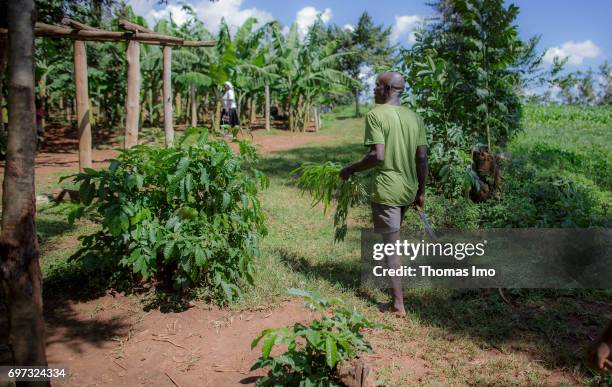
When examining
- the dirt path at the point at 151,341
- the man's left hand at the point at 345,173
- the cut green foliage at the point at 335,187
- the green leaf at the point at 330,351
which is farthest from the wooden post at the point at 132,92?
the green leaf at the point at 330,351

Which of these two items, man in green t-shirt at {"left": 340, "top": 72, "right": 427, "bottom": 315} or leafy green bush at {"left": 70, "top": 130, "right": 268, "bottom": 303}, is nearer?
man in green t-shirt at {"left": 340, "top": 72, "right": 427, "bottom": 315}

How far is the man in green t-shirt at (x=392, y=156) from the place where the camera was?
3.77 m

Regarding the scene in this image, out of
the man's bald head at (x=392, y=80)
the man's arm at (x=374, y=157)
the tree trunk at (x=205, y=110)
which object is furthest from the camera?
the tree trunk at (x=205, y=110)

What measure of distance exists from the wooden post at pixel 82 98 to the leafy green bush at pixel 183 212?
3718mm

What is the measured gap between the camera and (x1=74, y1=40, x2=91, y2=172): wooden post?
7270 mm

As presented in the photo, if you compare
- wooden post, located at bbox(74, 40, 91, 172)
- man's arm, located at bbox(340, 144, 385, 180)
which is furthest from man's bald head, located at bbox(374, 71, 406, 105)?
wooden post, located at bbox(74, 40, 91, 172)

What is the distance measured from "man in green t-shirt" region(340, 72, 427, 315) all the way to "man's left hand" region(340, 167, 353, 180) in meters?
0.05

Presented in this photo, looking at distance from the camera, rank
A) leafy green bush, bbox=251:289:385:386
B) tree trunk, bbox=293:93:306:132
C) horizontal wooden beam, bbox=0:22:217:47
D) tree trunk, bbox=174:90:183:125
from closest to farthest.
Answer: leafy green bush, bbox=251:289:385:386
horizontal wooden beam, bbox=0:22:217:47
tree trunk, bbox=293:93:306:132
tree trunk, bbox=174:90:183:125

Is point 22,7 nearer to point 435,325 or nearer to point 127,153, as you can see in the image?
point 127,153

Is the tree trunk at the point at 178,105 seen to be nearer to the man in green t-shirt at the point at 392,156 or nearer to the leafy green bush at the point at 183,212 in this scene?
the leafy green bush at the point at 183,212

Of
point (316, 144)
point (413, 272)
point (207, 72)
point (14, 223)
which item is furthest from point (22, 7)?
point (207, 72)

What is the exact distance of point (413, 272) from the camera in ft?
17.1

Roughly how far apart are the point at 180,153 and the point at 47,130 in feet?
59.3

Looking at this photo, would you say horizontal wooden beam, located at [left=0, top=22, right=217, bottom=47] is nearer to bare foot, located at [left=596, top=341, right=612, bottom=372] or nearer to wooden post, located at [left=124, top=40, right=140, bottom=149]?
wooden post, located at [left=124, top=40, right=140, bottom=149]
